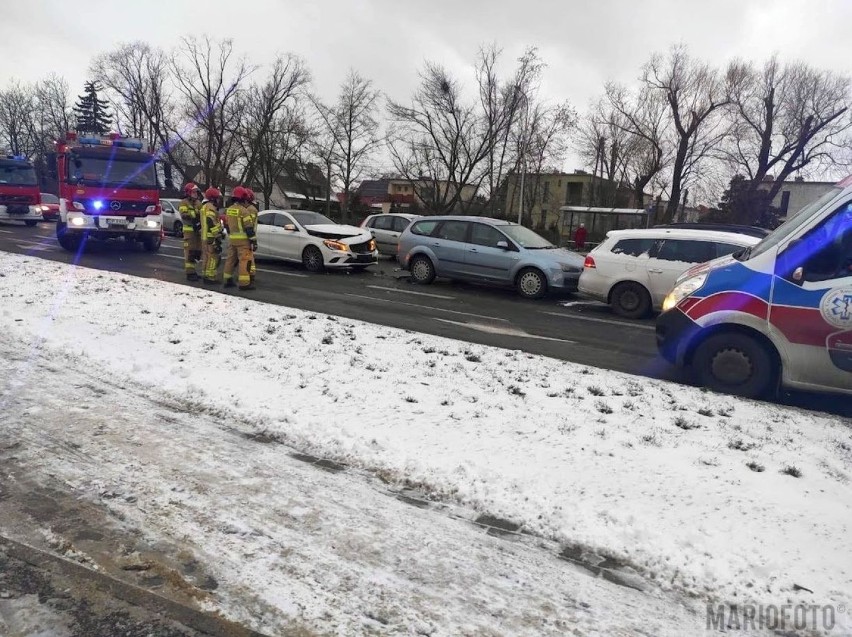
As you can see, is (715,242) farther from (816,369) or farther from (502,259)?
(816,369)

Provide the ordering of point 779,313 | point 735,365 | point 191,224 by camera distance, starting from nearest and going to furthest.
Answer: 1. point 779,313
2. point 735,365
3. point 191,224

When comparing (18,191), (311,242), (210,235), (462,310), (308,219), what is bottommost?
(462,310)

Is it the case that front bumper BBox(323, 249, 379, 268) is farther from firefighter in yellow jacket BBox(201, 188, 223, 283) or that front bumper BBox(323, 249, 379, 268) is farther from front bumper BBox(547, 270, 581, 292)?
front bumper BBox(547, 270, 581, 292)

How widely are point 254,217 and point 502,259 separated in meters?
5.19

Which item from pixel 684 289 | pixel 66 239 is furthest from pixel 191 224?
pixel 684 289

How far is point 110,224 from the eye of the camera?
1441cm

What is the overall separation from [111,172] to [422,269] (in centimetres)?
865

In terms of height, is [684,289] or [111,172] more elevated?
[111,172]

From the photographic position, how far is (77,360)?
5.68 metres

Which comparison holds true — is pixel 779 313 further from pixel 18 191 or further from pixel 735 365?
pixel 18 191

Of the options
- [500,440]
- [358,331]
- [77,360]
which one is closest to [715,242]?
[358,331]

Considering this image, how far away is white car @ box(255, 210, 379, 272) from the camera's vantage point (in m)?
14.2

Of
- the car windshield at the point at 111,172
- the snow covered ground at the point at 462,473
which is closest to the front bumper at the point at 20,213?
the car windshield at the point at 111,172

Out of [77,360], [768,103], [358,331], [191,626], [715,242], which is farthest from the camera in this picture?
[768,103]
